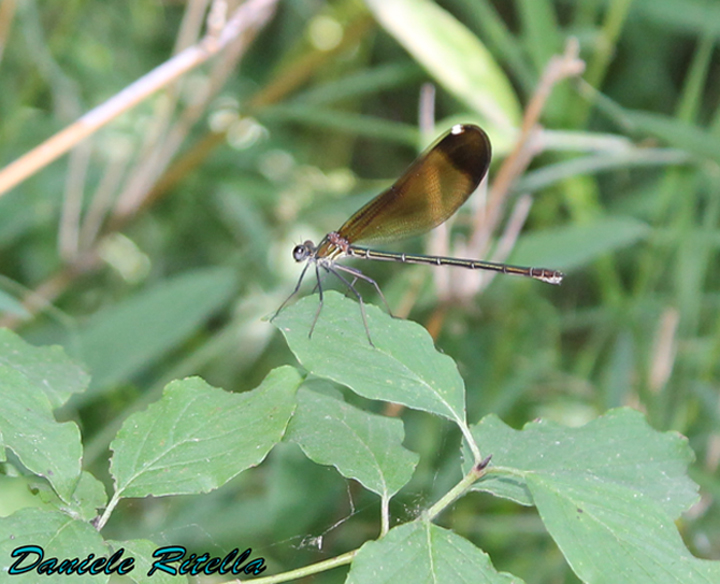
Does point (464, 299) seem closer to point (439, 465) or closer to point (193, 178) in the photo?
point (439, 465)

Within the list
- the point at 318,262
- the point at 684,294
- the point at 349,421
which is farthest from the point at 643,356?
the point at 349,421

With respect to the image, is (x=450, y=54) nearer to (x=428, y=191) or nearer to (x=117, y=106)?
(x=428, y=191)

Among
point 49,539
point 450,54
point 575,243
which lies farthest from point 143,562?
point 450,54

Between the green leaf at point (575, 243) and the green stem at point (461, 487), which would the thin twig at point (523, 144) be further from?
the green stem at point (461, 487)

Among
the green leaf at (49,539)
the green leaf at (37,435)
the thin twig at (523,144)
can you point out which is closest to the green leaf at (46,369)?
the green leaf at (37,435)

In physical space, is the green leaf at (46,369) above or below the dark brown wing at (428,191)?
above

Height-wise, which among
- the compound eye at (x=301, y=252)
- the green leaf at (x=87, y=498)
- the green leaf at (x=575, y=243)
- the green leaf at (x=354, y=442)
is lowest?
the green leaf at (x=575, y=243)

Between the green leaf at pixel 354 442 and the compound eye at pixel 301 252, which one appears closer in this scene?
the green leaf at pixel 354 442
